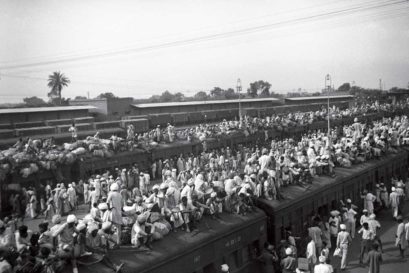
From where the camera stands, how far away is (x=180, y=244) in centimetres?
865

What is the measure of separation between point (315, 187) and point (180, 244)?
23.9 feet

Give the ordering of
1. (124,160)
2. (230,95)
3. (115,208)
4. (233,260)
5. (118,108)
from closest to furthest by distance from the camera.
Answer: (115,208) < (233,260) < (124,160) < (118,108) < (230,95)

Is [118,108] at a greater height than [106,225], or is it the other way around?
[118,108]

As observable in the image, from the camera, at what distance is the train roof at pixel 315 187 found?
1215cm

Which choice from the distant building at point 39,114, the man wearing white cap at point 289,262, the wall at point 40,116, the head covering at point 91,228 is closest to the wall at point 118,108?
the distant building at point 39,114

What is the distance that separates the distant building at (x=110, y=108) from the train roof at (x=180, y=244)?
70.1ft

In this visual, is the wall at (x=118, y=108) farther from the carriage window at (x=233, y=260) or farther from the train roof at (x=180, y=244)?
the carriage window at (x=233, y=260)

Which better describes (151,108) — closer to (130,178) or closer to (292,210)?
(130,178)

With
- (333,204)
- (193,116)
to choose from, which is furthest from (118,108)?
(333,204)

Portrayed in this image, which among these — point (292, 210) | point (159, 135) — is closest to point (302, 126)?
point (159, 135)

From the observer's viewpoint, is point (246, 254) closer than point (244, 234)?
No

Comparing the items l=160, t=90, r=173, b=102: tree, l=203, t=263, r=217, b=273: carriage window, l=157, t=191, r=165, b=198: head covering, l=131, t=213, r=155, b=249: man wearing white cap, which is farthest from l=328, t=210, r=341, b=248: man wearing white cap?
l=160, t=90, r=173, b=102: tree

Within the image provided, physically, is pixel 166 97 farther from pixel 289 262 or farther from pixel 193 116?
pixel 289 262

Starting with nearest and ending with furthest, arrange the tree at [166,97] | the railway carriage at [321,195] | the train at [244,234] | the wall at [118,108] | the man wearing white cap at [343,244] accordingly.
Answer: the train at [244,234] < the man wearing white cap at [343,244] < the railway carriage at [321,195] < the wall at [118,108] < the tree at [166,97]
